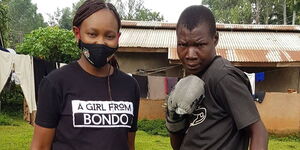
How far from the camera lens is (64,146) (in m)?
1.66

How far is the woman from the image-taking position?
165 cm

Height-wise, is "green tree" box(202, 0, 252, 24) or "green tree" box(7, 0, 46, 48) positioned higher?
"green tree" box(202, 0, 252, 24)

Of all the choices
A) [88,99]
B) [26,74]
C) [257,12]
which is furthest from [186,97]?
[257,12]

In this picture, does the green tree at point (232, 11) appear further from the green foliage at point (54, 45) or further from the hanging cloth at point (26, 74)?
the hanging cloth at point (26, 74)

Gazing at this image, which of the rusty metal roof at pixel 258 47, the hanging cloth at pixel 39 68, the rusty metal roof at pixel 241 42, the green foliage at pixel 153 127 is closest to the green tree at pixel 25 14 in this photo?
the rusty metal roof at pixel 241 42

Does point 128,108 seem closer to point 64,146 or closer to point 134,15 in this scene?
point 64,146

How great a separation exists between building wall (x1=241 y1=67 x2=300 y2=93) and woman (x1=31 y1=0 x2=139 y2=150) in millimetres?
9582

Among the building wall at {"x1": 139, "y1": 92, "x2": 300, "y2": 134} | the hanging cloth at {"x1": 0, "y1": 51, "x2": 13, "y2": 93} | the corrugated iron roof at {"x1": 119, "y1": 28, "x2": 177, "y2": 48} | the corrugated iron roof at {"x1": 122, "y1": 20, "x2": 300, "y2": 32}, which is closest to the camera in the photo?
the hanging cloth at {"x1": 0, "y1": 51, "x2": 13, "y2": 93}

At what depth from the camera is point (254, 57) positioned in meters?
10.1

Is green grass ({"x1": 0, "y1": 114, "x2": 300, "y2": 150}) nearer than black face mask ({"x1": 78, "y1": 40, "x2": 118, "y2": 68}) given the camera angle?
No

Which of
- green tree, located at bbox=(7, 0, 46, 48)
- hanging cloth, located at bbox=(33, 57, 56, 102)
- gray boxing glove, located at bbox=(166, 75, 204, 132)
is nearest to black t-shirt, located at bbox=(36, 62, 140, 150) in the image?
gray boxing glove, located at bbox=(166, 75, 204, 132)

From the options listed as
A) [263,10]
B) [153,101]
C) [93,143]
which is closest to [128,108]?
[93,143]

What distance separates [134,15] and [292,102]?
25755 millimetres

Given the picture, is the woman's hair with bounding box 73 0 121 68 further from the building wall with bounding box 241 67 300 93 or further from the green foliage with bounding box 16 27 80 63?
the green foliage with bounding box 16 27 80 63
